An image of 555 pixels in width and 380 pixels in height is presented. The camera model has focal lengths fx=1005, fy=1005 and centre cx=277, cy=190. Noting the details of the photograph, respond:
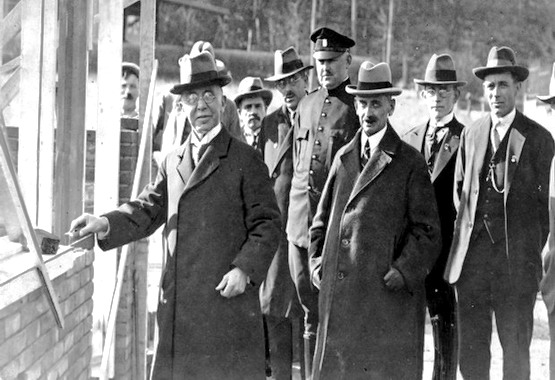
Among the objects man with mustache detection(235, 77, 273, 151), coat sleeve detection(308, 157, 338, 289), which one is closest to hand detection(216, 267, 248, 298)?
coat sleeve detection(308, 157, 338, 289)

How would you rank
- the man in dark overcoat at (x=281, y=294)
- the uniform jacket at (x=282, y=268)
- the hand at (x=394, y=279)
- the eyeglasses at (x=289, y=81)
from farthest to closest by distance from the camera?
1. the eyeglasses at (x=289, y=81)
2. the uniform jacket at (x=282, y=268)
3. the man in dark overcoat at (x=281, y=294)
4. the hand at (x=394, y=279)

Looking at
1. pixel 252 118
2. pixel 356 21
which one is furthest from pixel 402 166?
pixel 356 21

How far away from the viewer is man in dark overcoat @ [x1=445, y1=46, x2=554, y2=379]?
586cm

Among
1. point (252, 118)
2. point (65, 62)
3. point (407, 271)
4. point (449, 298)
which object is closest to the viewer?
point (407, 271)

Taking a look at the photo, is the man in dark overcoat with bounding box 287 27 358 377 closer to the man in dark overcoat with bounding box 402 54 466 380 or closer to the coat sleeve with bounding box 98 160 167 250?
the man in dark overcoat with bounding box 402 54 466 380

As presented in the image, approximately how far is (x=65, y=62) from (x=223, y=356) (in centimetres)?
187

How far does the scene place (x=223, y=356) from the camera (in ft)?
15.4

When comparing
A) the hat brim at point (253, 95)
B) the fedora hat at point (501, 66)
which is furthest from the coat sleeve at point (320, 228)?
the hat brim at point (253, 95)

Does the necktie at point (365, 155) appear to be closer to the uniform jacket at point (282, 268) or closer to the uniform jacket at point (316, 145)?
the uniform jacket at point (316, 145)

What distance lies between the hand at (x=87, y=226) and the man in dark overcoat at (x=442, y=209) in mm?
2478

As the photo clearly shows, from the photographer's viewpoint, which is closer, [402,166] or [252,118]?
[402,166]

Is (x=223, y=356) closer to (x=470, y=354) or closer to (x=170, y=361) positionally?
(x=170, y=361)

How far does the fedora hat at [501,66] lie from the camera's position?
6.13 m

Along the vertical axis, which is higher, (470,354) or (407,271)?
(407,271)
